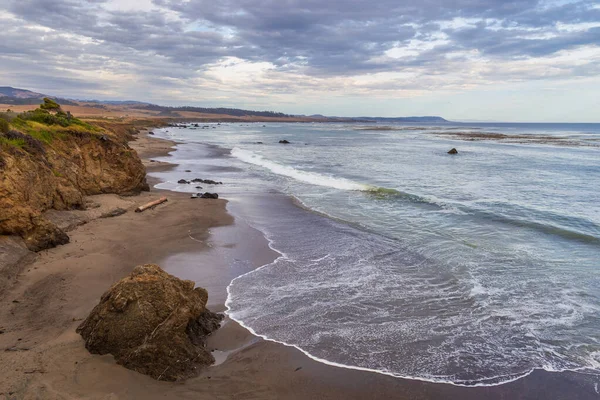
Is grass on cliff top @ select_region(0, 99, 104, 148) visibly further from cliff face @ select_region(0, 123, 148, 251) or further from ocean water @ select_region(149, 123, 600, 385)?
ocean water @ select_region(149, 123, 600, 385)

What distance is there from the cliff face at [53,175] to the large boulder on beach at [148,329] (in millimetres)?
5248

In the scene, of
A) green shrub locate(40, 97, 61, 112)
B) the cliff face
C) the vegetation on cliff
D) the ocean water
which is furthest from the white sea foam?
green shrub locate(40, 97, 61, 112)

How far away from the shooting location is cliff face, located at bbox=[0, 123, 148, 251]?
10.8m

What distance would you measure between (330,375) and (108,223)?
34.8 feet

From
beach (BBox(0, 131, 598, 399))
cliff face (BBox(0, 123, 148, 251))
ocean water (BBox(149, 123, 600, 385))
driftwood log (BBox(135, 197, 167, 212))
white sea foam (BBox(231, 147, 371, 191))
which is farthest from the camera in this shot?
white sea foam (BBox(231, 147, 371, 191))

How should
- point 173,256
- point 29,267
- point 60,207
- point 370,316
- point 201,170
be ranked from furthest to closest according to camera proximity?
point 201,170
point 60,207
point 173,256
point 29,267
point 370,316

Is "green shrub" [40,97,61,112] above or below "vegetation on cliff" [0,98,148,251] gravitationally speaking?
above

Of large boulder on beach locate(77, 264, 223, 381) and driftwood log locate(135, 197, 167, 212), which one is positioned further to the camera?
driftwood log locate(135, 197, 167, 212)

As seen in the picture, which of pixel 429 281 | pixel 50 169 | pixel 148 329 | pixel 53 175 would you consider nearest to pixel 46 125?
pixel 50 169

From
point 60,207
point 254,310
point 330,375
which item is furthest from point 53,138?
point 330,375

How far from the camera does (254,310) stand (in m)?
8.82

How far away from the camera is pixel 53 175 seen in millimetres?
13781

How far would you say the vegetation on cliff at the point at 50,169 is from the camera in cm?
Result: 1084

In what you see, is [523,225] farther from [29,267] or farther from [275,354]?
[29,267]
